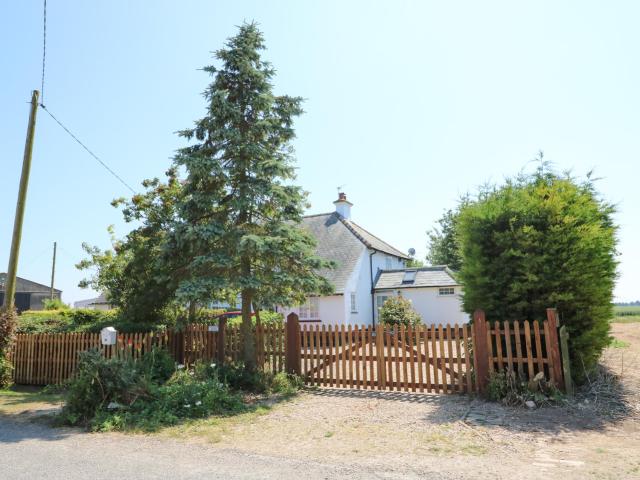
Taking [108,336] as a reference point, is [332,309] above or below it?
above

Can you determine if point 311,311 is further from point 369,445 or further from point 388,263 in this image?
point 369,445

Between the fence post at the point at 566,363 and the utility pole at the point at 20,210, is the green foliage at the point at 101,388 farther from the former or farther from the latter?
the fence post at the point at 566,363

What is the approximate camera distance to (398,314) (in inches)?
817

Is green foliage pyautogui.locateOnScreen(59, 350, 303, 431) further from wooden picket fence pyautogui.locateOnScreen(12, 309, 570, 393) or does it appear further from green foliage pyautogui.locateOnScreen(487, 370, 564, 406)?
green foliage pyautogui.locateOnScreen(487, 370, 564, 406)

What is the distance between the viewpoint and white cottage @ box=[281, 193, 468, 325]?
22656mm

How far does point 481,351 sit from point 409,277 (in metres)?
16.8

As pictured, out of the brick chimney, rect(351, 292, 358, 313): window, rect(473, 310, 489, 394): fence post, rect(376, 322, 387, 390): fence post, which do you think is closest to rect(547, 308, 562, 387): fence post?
rect(473, 310, 489, 394): fence post

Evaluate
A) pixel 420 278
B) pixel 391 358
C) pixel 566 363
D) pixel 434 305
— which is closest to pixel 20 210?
pixel 391 358

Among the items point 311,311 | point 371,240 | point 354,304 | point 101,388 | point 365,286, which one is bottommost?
point 101,388

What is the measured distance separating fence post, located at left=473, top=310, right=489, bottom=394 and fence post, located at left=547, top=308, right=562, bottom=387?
1.14 m

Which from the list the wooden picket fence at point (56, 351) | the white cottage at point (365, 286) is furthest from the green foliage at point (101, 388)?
the white cottage at point (365, 286)

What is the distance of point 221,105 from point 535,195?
7.33 m

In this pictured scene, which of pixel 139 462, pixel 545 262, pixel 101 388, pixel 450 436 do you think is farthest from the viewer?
pixel 545 262

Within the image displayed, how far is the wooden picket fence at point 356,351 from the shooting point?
28.1 ft
